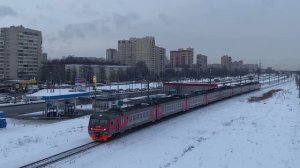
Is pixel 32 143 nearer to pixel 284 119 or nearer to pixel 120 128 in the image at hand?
pixel 120 128

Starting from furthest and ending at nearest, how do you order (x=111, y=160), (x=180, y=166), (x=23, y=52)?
(x=23, y=52) → (x=111, y=160) → (x=180, y=166)

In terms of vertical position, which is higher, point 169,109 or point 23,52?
point 23,52

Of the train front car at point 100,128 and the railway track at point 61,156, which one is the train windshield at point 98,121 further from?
the railway track at point 61,156

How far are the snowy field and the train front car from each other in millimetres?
892

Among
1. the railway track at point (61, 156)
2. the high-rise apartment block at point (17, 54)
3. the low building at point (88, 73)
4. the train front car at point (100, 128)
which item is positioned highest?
the high-rise apartment block at point (17, 54)

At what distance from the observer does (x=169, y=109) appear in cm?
4869

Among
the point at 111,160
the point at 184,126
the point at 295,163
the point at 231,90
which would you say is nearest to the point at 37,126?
the point at 184,126

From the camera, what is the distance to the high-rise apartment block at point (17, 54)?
18725 cm

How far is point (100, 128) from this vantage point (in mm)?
31984

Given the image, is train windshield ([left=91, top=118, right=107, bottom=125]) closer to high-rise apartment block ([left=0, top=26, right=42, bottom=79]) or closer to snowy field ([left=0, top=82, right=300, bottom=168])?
snowy field ([left=0, top=82, right=300, bottom=168])

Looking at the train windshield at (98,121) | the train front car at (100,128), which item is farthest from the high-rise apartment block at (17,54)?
the train front car at (100,128)

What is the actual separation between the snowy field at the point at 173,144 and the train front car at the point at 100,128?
89 cm

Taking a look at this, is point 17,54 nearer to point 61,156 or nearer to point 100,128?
point 100,128

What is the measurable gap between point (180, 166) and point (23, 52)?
182 metres
